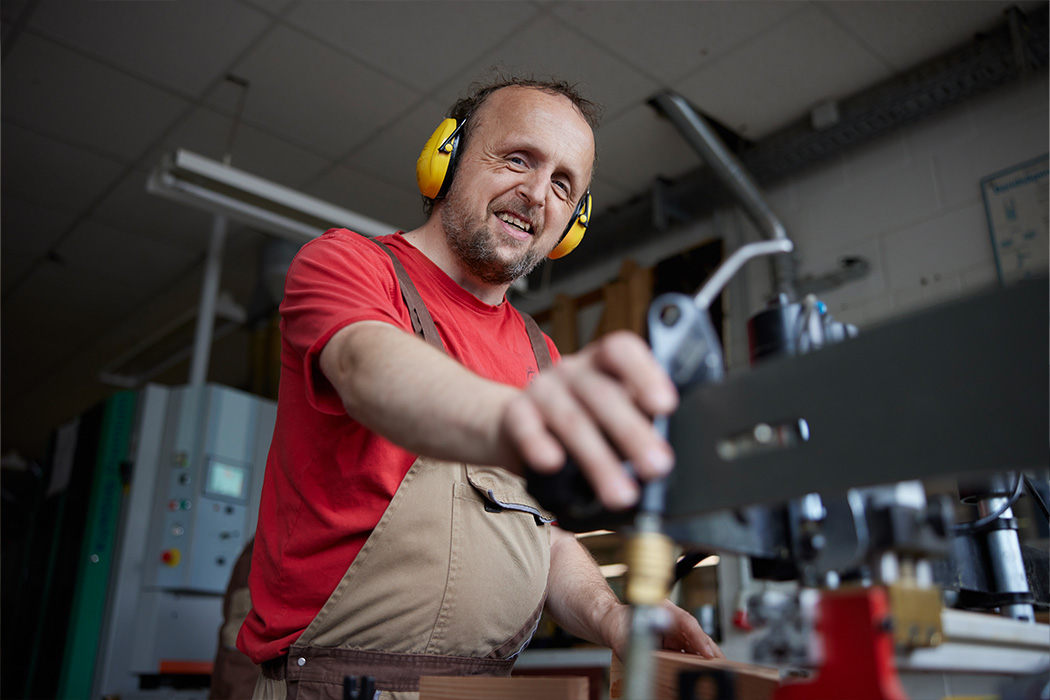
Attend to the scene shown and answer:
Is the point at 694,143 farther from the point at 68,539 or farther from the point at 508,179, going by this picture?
the point at 68,539

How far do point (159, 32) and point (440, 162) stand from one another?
218 centimetres

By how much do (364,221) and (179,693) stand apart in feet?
6.09

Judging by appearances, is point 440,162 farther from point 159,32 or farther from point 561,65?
point 159,32

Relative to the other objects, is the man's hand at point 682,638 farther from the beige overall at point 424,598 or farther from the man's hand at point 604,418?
the man's hand at point 604,418

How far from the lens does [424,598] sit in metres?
0.90

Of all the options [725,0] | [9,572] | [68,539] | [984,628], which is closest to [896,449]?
[984,628]

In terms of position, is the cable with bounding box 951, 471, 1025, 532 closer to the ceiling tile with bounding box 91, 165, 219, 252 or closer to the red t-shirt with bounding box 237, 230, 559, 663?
the red t-shirt with bounding box 237, 230, 559, 663

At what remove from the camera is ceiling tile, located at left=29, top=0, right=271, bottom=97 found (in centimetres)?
284

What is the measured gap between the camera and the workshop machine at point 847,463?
1.37 ft

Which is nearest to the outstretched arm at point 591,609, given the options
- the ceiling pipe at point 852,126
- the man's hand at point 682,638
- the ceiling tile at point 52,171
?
the man's hand at point 682,638

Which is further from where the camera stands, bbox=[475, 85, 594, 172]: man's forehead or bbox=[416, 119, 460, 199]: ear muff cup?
bbox=[416, 119, 460, 199]: ear muff cup

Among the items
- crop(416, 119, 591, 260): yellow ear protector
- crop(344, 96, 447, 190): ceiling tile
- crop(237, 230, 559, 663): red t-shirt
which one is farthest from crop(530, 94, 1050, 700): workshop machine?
crop(344, 96, 447, 190): ceiling tile

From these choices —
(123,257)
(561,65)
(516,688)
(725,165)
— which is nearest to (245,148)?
(123,257)

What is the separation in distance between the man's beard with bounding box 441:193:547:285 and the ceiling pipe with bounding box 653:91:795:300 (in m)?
2.13
